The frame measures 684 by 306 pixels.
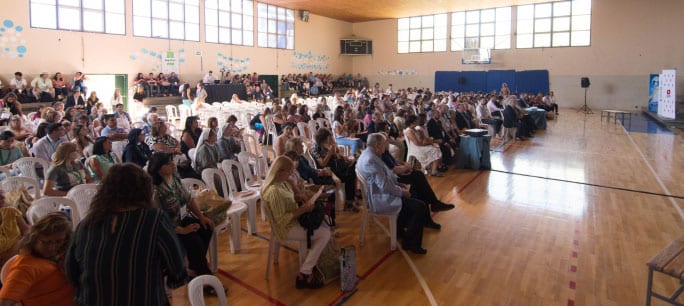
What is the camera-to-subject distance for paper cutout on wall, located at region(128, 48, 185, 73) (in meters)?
15.2

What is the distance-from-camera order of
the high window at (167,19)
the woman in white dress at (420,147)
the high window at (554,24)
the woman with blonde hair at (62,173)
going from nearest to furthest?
1. the woman with blonde hair at (62,173)
2. the woman in white dress at (420,147)
3. the high window at (167,19)
4. the high window at (554,24)

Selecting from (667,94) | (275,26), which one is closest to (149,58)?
(275,26)

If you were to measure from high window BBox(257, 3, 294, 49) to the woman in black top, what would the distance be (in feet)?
51.4

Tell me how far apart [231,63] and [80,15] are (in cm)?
619

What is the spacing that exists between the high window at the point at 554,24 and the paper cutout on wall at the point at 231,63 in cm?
1288

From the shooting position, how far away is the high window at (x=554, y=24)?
19.2 metres

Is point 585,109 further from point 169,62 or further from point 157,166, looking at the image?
point 157,166

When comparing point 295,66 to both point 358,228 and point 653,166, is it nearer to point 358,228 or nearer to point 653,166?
point 653,166

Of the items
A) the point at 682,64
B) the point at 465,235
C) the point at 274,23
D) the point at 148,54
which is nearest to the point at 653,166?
the point at 465,235

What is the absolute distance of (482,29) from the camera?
71.3ft

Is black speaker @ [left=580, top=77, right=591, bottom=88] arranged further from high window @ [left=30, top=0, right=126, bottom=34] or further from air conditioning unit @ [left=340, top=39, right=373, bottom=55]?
high window @ [left=30, top=0, right=126, bottom=34]

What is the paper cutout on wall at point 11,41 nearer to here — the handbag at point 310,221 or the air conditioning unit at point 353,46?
the handbag at point 310,221

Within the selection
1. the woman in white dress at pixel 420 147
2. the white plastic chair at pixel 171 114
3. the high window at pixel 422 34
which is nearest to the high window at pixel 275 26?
the high window at pixel 422 34

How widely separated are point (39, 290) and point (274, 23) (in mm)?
19924
